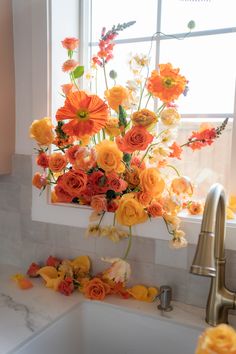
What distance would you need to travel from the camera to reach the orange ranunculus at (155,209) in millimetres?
1000

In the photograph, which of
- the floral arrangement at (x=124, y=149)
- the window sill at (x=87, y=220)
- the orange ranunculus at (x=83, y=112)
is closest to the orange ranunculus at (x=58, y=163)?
the floral arrangement at (x=124, y=149)

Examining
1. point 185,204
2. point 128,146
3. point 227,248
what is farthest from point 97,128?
point 227,248

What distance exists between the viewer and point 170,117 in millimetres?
987

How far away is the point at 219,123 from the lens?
1.13 meters

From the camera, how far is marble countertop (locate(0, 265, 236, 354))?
915mm

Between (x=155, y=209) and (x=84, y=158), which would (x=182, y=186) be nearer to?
(x=155, y=209)

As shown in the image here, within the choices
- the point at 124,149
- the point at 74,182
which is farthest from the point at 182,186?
the point at 74,182

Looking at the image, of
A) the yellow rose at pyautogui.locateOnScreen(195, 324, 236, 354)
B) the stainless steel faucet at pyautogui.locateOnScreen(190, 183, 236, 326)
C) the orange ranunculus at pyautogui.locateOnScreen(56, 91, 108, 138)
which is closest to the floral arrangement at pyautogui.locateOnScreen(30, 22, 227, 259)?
the orange ranunculus at pyautogui.locateOnScreen(56, 91, 108, 138)

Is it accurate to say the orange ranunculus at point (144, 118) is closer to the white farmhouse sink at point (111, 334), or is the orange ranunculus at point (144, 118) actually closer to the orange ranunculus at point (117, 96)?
the orange ranunculus at point (117, 96)

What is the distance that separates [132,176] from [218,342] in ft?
1.76

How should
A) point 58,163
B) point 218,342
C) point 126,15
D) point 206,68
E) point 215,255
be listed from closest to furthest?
point 218,342 < point 215,255 < point 58,163 < point 206,68 < point 126,15

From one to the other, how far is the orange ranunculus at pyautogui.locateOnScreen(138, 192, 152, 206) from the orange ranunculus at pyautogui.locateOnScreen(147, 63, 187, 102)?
0.87 ft

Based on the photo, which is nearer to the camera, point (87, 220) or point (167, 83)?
point (167, 83)

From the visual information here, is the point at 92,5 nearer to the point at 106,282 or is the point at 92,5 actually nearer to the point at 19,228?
the point at 19,228
